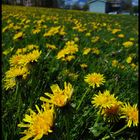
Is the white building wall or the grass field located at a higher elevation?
the white building wall

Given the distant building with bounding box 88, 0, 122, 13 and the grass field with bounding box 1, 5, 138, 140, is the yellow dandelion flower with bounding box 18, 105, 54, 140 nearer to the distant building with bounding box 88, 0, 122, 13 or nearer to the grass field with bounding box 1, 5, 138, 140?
the grass field with bounding box 1, 5, 138, 140

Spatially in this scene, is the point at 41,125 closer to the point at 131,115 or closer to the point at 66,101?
the point at 66,101

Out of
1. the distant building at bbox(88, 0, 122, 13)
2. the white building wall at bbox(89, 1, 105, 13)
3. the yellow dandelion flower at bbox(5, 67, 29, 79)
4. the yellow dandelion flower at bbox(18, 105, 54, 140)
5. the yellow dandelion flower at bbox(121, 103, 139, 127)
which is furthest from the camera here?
the distant building at bbox(88, 0, 122, 13)

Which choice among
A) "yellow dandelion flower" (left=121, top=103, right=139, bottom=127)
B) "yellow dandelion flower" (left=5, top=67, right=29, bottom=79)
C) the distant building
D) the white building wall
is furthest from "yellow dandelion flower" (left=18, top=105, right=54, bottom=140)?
the white building wall

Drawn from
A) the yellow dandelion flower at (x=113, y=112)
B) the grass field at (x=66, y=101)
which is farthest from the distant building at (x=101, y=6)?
the yellow dandelion flower at (x=113, y=112)

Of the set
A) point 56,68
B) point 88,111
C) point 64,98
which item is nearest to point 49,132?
point 64,98

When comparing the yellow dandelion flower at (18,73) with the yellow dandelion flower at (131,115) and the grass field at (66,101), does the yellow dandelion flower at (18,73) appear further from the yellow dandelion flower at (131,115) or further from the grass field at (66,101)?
the yellow dandelion flower at (131,115)

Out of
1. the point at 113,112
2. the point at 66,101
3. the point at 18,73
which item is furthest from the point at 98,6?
the point at 66,101

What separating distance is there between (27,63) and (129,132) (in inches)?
24.9

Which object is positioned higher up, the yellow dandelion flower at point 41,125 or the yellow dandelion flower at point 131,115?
the yellow dandelion flower at point 41,125

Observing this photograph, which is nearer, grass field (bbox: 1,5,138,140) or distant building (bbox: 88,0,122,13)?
grass field (bbox: 1,5,138,140)

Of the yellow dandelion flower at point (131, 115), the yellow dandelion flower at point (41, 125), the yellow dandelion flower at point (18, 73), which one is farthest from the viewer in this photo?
the yellow dandelion flower at point (18, 73)

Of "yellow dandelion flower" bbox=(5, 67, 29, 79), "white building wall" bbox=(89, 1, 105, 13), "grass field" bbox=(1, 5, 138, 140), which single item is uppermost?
"white building wall" bbox=(89, 1, 105, 13)

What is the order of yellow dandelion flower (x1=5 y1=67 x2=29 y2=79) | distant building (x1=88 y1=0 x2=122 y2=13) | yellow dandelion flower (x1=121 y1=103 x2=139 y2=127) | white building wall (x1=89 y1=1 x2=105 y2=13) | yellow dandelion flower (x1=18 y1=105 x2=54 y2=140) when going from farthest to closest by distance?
1. distant building (x1=88 y1=0 x2=122 y2=13)
2. white building wall (x1=89 y1=1 x2=105 y2=13)
3. yellow dandelion flower (x1=5 y1=67 x2=29 y2=79)
4. yellow dandelion flower (x1=121 y1=103 x2=139 y2=127)
5. yellow dandelion flower (x1=18 y1=105 x2=54 y2=140)
